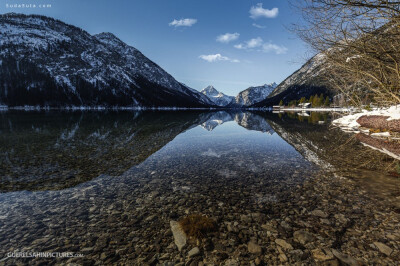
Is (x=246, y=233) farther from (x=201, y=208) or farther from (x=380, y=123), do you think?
(x=380, y=123)

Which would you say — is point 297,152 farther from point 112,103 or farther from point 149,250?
point 112,103

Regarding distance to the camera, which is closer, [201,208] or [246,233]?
[246,233]

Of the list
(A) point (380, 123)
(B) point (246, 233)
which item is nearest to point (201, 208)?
(B) point (246, 233)

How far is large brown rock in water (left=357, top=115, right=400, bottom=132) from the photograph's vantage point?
1897 centimetres

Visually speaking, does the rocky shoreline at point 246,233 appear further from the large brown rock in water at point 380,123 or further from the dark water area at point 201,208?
the large brown rock in water at point 380,123

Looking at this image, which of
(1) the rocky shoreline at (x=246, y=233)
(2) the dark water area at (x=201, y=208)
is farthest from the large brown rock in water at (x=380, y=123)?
(1) the rocky shoreline at (x=246, y=233)

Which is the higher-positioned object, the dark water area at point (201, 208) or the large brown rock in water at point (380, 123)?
the large brown rock in water at point (380, 123)

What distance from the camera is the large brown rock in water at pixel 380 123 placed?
19.0 m

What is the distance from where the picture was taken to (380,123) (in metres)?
22.0

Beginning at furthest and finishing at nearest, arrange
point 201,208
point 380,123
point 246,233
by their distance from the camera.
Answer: point 380,123 → point 201,208 → point 246,233

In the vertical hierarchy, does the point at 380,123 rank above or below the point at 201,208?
above

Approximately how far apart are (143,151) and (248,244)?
1194 cm

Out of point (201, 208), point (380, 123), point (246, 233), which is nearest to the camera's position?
point (246, 233)

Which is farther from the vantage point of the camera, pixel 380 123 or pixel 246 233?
pixel 380 123
